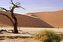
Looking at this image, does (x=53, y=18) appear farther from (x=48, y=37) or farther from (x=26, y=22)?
(x=48, y=37)

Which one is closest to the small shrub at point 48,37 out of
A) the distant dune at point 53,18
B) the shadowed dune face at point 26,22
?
the shadowed dune face at point 26,22

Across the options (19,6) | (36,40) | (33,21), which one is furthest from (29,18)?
(36,40)

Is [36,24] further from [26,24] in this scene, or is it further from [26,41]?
[26,41]

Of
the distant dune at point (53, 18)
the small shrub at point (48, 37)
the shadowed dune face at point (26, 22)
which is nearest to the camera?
the small shrub at point (48, 37)

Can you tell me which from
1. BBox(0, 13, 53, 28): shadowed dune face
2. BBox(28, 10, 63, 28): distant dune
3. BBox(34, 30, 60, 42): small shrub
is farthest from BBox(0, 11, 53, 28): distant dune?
BBox(34, 30, 60, 42): small shrub

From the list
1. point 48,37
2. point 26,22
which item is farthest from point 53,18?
point 48,37

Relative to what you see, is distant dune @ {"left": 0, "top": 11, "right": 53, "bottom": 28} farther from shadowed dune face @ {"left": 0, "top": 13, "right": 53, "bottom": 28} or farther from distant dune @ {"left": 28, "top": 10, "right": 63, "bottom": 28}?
distant dune @ {"left": 28, "top": 10, "right": 63, "bottom": 28}

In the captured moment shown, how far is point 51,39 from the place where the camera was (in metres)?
18.6

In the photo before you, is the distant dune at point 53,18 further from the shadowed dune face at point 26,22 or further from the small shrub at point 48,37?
the small shrub at point 48,37

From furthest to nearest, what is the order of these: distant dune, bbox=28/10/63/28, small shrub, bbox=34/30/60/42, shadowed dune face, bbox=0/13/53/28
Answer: distant dune, bbox=28/10/63/28
shadowed dune face, bbox=0/13/53/28
small shrub, bbox=34/30/60/42

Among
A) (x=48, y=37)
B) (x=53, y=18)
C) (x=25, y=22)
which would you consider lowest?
(x=53, y=18)

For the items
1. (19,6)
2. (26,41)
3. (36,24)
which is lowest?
(36,24)

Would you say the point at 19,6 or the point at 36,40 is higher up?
the point at 19,6

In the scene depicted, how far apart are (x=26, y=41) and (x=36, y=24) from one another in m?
48.7
